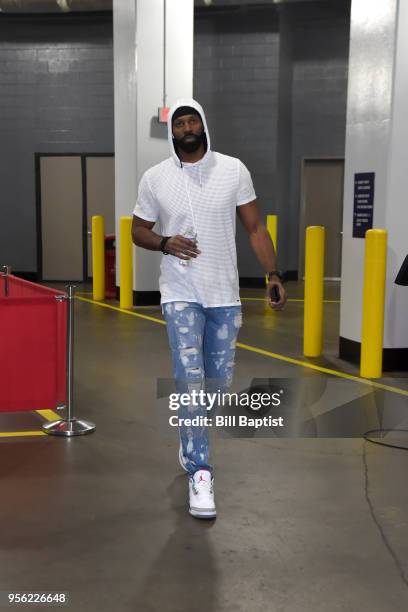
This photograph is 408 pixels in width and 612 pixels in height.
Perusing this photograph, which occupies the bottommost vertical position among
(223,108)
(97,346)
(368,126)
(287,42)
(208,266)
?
(97,346)

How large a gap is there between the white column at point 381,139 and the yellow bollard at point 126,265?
448cm

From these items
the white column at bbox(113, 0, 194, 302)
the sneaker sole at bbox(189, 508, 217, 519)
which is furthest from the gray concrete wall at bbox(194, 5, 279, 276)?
the sneaker sole at bbox(189, 508, 217, 519)

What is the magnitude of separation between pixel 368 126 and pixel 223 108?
8.05m

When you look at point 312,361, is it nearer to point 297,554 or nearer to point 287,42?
point 297,554

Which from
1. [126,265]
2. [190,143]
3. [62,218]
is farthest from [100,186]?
[190,143]

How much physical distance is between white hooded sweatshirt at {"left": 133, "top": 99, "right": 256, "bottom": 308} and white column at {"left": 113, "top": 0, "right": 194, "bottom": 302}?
7658 millimetres

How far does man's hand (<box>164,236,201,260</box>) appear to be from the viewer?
141 inches

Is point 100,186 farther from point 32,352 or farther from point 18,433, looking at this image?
point 18,433

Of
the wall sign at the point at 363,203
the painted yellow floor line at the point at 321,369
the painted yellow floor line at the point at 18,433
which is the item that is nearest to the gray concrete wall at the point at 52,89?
the painted yellow floor line at the point at 321,369

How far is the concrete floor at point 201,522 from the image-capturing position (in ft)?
9.78

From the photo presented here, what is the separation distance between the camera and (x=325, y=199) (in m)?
15.5

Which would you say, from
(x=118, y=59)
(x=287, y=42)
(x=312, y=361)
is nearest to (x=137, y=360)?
(x=312, y=361)

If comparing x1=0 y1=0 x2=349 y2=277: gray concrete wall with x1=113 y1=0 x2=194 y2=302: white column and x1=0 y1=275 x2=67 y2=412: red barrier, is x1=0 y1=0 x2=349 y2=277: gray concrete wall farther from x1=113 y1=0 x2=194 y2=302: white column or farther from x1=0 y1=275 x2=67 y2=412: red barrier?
x1=0 y1=275 x2=67 y2=412: red barrier

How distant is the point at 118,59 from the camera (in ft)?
38.5
